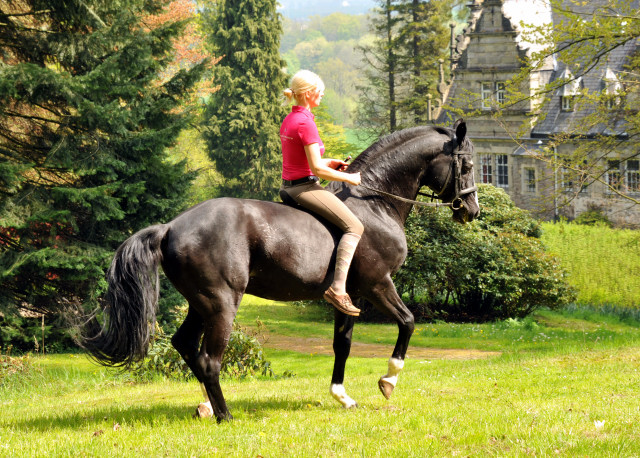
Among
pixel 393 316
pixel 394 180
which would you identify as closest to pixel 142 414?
pixel 393 316

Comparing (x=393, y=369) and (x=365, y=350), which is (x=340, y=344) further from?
(x=365, y=350)

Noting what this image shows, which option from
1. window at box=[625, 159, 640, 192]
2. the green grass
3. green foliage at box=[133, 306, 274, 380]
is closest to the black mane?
green foliage at box=[133, 306, 274, 380]

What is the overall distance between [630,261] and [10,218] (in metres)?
22.3

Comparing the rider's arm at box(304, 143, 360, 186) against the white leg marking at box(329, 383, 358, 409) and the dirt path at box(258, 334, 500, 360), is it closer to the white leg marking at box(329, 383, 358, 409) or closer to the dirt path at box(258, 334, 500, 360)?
the white leg marking at box(329, 383, 358, 409)

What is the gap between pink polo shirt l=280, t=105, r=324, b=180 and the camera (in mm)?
6340

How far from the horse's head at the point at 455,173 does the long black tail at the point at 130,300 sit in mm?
2910

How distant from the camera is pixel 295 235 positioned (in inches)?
249

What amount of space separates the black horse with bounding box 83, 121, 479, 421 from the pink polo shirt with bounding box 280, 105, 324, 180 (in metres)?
0.40

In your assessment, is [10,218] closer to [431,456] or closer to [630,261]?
[431,456]

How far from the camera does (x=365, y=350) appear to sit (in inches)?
656

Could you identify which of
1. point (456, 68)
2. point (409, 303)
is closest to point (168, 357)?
point (409, 303)

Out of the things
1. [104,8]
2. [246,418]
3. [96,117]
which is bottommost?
[246,418]

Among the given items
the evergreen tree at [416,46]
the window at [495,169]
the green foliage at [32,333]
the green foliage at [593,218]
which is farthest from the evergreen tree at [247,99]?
the green foliage at [32,333]

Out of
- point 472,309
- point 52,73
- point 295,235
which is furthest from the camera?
point 472,309
